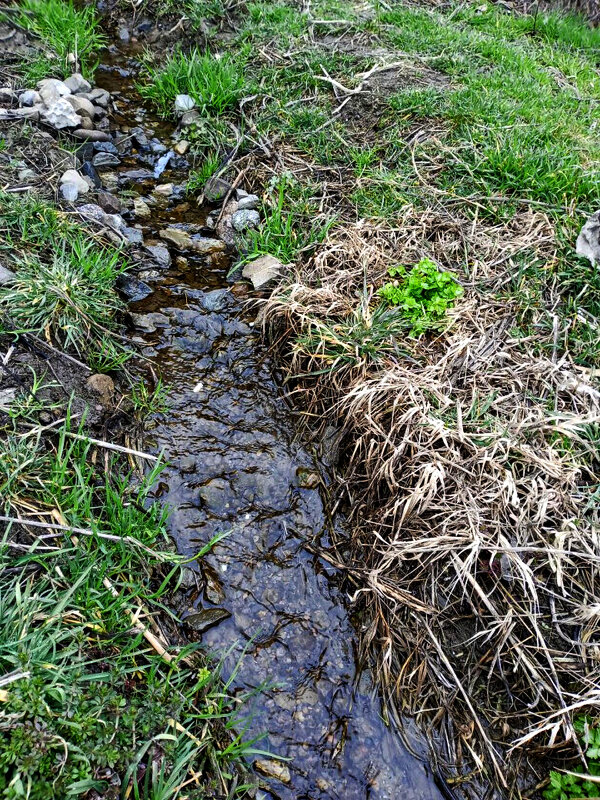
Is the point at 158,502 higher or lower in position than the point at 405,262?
lower

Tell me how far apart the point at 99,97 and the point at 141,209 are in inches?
62.4

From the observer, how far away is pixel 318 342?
3.17m

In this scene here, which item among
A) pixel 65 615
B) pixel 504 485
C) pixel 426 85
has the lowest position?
pixel 65 615

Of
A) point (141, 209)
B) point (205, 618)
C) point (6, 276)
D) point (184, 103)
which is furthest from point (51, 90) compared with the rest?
point (205, 618)

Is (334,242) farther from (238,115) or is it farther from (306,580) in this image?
(306,580)

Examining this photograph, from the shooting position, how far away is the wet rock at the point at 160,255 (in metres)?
3.82

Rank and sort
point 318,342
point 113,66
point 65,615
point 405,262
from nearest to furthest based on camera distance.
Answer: point 65,615
point 318,342
point 405,262
point 113,66

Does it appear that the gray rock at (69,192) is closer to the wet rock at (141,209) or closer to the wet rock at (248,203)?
the wet rock at (141,209)

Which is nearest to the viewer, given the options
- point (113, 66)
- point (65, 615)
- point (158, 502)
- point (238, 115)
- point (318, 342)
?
point (65, 615)

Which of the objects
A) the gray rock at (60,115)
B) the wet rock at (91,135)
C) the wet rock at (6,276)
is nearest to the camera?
the wet rock at (6,276)

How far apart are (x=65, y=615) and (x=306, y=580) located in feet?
3.39

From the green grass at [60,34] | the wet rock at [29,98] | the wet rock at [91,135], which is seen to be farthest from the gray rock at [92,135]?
the green grass at [60,34]

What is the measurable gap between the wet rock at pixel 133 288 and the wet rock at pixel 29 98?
193 centimetres

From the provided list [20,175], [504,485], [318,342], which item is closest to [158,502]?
[318,342]
